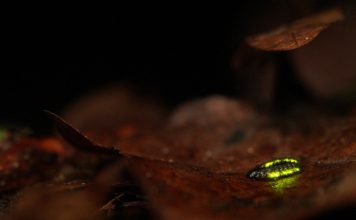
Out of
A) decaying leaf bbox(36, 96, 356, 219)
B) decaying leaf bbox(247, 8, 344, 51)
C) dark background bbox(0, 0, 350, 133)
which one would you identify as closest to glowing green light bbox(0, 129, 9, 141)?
decaying leaf bbox(36, 96, 356, 219)

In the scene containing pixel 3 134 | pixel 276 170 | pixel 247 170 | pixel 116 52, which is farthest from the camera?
pixel 116 52

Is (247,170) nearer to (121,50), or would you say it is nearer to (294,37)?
(294,37)

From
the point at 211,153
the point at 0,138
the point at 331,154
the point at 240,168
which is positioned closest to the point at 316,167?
the point at 331,154

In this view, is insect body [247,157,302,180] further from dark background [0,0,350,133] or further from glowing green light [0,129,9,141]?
dark background [0,0,350,133]

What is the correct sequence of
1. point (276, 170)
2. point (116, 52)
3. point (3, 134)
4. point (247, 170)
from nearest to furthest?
point (276, 170) < point (247, 170) < point (3, 134) < point (116, 52)

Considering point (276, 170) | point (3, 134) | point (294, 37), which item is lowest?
point (276, 170)

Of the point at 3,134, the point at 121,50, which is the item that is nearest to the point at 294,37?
the point at 3,134

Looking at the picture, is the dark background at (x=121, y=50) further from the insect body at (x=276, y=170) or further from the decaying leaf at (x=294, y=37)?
the insect body at (x=276, y=170)

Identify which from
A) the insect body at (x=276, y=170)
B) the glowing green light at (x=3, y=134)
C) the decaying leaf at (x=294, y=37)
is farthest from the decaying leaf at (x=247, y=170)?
the glowing green light at (x=3, y=134)
